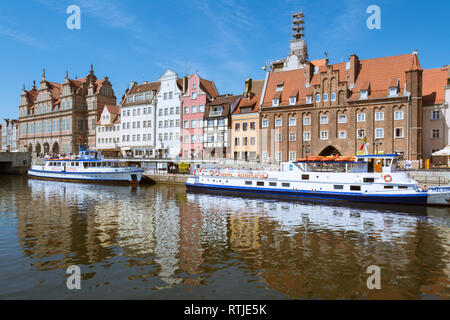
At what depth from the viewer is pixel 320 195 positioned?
35.0 m

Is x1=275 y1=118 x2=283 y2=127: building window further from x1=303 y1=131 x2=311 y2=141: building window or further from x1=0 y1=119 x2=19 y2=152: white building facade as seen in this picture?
x1=0 y1=119 x2=19 y2=152: white building facade

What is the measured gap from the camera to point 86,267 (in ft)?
45.7

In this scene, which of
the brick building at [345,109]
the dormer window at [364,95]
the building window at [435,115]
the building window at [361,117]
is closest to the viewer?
the brick building at [345,109]

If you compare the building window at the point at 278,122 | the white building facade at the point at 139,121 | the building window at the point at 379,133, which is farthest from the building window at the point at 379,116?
the white building facade at the point at 139,121

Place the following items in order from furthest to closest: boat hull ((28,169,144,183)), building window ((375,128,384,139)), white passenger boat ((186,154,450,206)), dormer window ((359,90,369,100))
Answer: boat hull ((28,169,144,183)), dormer window ((359,90,369,100)), building window ((375,128,384,139)), white passenger boat ((186,154,450,206))

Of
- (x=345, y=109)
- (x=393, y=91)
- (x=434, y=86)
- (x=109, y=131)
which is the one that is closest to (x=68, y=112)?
(x=109, y=131)

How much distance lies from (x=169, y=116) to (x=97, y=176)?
21.9 metres

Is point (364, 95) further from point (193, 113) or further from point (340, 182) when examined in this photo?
point (193, 113)

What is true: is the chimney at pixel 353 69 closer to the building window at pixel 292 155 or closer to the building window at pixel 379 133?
the building window at pixel 379 133

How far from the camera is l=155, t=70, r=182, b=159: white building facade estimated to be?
2771 inches

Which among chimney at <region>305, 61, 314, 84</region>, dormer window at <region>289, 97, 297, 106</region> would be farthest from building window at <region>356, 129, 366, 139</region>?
chimney at <region>305, 61, 314, 84</region>

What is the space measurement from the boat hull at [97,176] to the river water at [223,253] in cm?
2526

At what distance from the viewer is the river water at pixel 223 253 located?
1185 centimetres

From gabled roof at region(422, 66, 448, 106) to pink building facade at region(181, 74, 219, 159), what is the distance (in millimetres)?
38515
